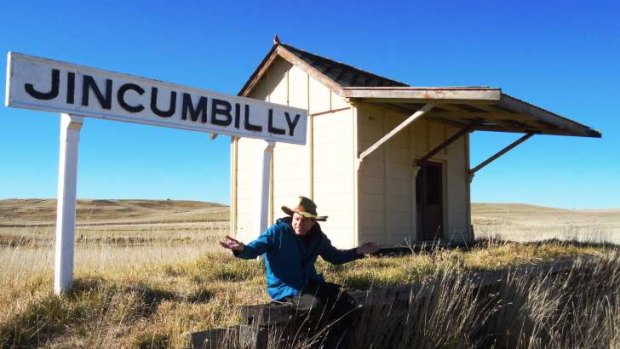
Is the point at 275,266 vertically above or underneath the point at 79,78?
underneath

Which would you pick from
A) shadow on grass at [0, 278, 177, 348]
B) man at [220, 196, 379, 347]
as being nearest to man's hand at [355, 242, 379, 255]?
man at [220, 196, 379, 347]

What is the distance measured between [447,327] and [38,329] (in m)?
3.97

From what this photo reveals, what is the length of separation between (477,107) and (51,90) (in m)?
7.56

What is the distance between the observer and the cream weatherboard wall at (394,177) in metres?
10.9

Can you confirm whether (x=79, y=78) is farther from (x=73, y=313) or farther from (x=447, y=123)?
(x=447, y=123)

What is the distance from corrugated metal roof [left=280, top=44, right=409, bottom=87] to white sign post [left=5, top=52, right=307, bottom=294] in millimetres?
3451

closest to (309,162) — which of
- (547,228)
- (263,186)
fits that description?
(263,186)

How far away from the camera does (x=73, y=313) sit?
5242 millimetres

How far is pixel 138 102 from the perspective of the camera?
6.98 m

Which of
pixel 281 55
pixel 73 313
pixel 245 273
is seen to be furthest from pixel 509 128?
pixel 73 313

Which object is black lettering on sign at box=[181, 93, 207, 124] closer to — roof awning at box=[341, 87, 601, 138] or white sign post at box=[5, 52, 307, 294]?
white sign post at box=[5, 52, 307, 294]

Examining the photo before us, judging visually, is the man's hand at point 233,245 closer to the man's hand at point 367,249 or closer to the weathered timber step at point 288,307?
the weathered timber step at point 288,307

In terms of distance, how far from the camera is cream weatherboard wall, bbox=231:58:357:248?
1088cm

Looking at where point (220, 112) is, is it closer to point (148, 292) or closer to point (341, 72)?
point (148, 292)
